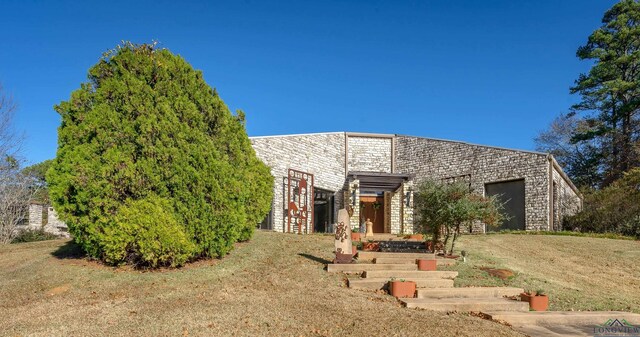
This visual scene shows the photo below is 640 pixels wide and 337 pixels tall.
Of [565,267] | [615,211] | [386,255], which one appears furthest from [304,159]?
[615,211]

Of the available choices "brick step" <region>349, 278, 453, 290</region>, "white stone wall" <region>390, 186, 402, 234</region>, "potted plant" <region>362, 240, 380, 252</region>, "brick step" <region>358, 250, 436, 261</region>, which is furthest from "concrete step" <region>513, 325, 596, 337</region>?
"white stone wall" <region>390, 186, 402, 234</region>

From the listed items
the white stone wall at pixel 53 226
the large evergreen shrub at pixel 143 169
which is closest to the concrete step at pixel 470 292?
the large evergreen shrub at pixel 143 169

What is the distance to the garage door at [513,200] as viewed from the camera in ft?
63.3

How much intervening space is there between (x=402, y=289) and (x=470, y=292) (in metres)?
1.39

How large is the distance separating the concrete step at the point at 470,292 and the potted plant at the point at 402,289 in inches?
5.8

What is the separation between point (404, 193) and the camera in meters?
20.9

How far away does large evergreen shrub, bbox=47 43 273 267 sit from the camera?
8.27 metres

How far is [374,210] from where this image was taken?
23500 mm

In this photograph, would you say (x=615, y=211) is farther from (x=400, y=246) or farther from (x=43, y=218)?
(x=43, y=218)

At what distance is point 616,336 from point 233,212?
277 inches

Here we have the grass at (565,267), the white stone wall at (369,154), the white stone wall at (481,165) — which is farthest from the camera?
the white stone wall at (369,154)

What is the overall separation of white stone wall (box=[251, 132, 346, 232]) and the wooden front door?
6.04 ft

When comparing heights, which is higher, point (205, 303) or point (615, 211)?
point (615, 211)

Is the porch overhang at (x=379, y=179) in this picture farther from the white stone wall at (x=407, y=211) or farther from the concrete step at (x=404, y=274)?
the concrete step at (x=404, y=274)
